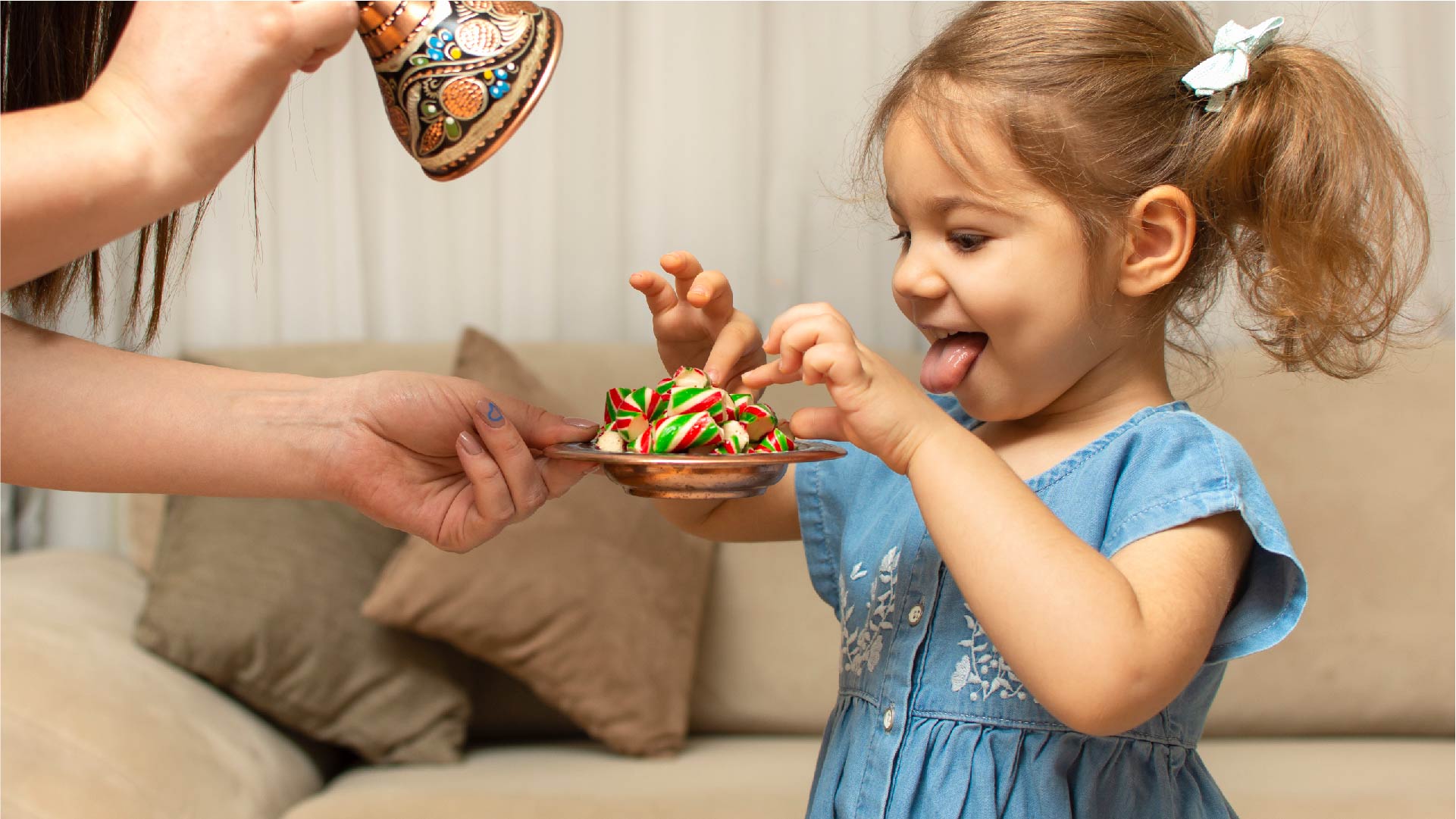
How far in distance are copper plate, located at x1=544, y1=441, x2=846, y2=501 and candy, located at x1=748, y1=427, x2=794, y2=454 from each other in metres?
0.01

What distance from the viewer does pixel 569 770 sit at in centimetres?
173

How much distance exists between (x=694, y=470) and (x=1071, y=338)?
1.26 ft

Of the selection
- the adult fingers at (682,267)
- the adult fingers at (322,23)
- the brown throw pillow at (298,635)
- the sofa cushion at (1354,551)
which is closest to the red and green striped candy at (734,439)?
the adult fingers at (682,267)

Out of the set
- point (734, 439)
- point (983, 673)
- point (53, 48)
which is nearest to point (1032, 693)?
point (983, 673)

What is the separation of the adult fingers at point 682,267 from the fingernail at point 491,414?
0.66 feet

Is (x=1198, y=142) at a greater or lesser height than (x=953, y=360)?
greater

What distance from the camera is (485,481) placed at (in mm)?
1090

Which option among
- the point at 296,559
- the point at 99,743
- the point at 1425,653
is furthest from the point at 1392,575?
the point at 99,743

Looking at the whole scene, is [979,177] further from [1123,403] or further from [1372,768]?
[1372,768]

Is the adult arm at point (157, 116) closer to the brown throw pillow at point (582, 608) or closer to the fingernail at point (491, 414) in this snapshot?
the fingernail at point (491, 414)

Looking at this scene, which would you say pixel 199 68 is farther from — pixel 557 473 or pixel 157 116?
pixel 557 473

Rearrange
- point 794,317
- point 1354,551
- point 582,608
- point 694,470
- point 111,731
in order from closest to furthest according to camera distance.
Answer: point 694,470
point 794,317
point 111,731
point 582,608
point 1354,551

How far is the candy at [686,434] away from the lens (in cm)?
85

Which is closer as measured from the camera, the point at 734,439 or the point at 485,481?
the point at 734,439
